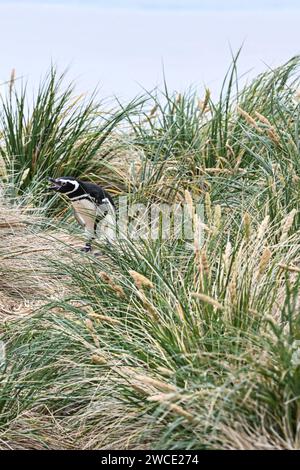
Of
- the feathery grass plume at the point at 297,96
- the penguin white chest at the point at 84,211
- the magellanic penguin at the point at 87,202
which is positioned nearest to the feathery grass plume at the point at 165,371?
the magellanic penguin at the point at 87,202

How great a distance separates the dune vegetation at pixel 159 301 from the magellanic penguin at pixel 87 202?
0.62ft

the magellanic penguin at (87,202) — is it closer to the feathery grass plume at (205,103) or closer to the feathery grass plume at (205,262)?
the feathery grass plume at (205,103)

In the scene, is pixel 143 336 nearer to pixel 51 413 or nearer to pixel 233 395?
pixel 51 413

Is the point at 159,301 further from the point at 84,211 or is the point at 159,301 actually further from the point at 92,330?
the point at 84,211

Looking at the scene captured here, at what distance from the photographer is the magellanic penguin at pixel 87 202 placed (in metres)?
5.90

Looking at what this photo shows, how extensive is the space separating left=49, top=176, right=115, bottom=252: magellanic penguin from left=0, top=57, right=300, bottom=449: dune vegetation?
188 mm

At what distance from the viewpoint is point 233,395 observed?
3.63 meters

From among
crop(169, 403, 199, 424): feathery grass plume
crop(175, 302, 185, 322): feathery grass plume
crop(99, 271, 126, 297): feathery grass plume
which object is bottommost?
crop(169, 403, 199, 424): feathery grass plume

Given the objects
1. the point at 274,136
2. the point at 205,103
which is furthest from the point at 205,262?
the point at 205,103

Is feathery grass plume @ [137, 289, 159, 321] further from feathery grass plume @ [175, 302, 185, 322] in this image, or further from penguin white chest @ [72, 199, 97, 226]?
penguin white chest @ [72, 199, 97, 226]

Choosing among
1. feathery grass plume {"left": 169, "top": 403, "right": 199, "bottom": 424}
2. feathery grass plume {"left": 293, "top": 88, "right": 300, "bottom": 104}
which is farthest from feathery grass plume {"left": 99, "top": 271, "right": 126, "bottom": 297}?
feathery grass plume {"left": 293, "top": 88, "right": 300, "bottom": 104}

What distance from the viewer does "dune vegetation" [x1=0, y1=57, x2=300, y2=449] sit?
12.0 feet
